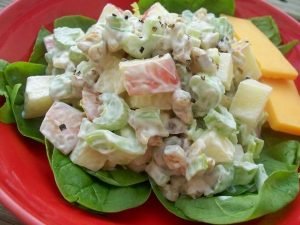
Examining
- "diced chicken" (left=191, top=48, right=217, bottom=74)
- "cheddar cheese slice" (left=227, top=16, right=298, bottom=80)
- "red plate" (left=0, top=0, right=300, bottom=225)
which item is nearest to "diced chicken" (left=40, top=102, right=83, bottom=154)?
"red plate" (left=0, top=0, right=300, bottom=225)

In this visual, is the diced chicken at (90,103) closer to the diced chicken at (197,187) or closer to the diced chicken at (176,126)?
the diced chicken at (176,126)

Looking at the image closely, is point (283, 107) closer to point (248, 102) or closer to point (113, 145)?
point (248, 102)

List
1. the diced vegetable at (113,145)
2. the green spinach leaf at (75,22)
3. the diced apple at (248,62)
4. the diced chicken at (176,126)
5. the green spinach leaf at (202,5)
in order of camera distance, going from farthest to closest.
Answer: the green spinach leaf at (202,5)
the green spinach leaf at (75,22)
the diced apple at (248,62)
the diced chicken at (176,126)
the diced vegetable at (113,145)

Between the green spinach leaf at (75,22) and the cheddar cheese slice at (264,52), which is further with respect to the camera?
the green spinach leaf at (75,22)

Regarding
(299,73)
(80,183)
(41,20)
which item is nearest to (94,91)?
(80,183)

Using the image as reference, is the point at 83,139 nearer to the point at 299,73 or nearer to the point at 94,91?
the point at 94,91

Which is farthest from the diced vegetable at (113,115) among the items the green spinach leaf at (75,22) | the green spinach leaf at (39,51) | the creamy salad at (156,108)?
the green spinach leaf at (75,22)

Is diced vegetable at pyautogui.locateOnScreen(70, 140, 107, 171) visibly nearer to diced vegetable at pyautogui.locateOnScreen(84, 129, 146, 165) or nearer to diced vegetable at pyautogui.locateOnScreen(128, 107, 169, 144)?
diced vegetable at pyautogui.locateOnScreen(84, 129, 146, 165)

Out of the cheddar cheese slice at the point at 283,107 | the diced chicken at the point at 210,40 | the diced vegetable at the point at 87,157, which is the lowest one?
the cheddar cheese slice at the point at 283,107
